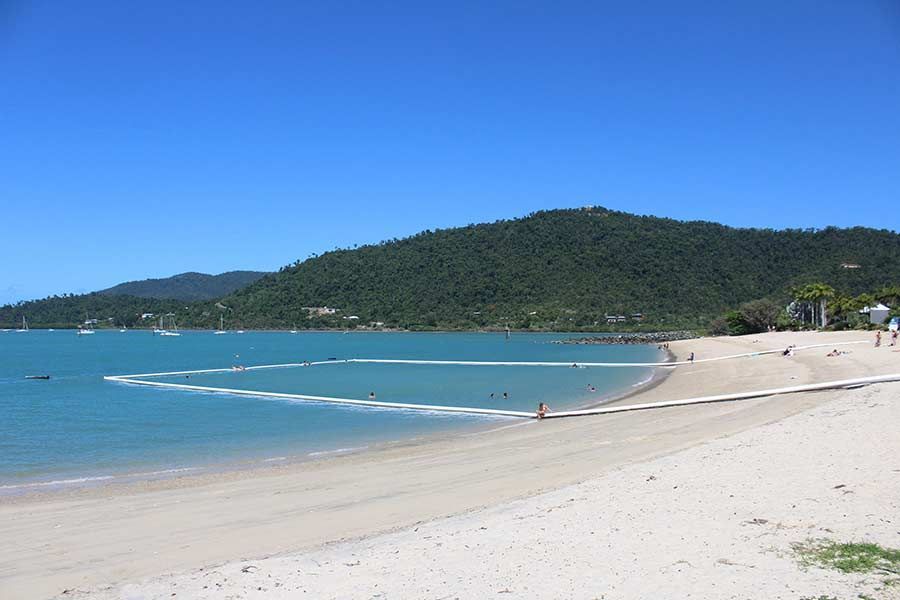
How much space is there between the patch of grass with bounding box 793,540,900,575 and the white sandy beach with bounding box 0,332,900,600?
14 cm

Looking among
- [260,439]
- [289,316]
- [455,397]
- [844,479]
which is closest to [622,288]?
[289,316]

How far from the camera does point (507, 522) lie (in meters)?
8.26

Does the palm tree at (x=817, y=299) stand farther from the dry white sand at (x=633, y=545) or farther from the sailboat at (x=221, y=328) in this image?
the sailboat at (x=221, y=328)

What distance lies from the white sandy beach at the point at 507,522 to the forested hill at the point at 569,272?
350 ft

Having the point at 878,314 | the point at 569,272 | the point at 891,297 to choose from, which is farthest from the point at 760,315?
the point at 569,272

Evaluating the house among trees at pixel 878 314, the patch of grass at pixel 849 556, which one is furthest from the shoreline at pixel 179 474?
the house among trees at pixel 878 314

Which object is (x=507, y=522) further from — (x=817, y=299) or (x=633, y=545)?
(x=817, y=299)

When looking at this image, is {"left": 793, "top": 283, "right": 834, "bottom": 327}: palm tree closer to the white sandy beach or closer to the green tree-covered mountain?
the green tree-covered mountain

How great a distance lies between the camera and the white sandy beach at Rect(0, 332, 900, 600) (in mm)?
6203

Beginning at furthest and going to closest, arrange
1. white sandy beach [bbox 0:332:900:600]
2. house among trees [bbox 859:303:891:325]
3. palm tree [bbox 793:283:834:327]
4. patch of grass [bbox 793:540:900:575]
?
1. palm tree [bbox 793:283:834:327]
2. house among trees [bbox 859:303:891:325]
3. white sandy beach [bbox 0:332:900:600]
4. patch of grass [bbox 793:540:900:575]

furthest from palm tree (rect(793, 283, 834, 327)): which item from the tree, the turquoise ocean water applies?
the turquoise ocean water

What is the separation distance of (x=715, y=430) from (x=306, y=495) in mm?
8838

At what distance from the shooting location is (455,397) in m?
32.4

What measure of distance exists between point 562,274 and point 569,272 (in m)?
1.43
